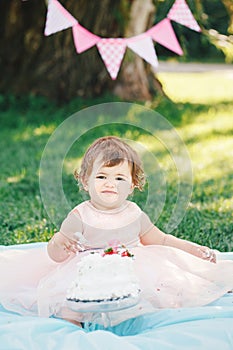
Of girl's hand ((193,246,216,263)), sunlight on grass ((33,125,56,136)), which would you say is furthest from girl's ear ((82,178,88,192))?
sunlight on grass ((33,125,56,136))

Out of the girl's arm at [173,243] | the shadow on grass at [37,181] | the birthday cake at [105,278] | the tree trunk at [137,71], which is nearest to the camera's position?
the birthday cake at [105,278]

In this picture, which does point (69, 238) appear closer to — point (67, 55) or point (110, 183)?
point (110, 183)

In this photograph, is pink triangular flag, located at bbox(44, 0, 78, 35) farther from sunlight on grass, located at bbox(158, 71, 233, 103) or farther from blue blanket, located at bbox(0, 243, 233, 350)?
sunlight on grass, located at bbox(158, 71, 233, 103)

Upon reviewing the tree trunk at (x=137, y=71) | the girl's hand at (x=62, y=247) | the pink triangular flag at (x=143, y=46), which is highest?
the girl's hand at (x=62, y=247)

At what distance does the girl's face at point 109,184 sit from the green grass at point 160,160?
Result: 0.27 meters

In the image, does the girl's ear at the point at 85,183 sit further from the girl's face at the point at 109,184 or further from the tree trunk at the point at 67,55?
the tree trunk at the point at 67,55

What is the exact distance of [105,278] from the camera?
224 centimetres

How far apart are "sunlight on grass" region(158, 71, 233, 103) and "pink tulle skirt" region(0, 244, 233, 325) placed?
205 inches

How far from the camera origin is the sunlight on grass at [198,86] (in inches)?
327

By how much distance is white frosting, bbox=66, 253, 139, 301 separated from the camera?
219 centimetres

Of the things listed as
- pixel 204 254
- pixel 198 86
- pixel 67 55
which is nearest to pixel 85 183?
pixel 204 254

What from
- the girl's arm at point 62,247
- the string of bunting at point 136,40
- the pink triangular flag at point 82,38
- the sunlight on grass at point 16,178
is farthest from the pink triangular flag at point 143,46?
the girl's arm at point 62,247

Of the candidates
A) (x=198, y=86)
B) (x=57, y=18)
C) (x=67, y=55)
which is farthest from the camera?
(x=198, y=86)

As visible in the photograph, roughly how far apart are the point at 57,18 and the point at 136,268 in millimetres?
1982
